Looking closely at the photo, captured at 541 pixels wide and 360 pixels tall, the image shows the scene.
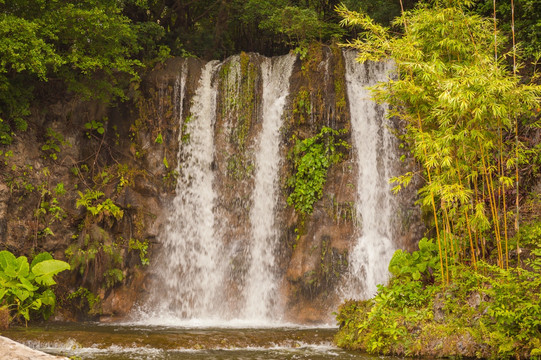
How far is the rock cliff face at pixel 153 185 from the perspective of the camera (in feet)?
37.0

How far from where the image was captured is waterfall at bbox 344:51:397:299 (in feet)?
36.8

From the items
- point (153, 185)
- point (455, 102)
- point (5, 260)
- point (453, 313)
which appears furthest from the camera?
point (153, 185)

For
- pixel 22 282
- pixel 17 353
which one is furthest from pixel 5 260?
pixel 17 353

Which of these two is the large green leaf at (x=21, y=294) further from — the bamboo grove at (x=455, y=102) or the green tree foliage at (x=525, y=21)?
the green tree foliage at (x=525, y=21)

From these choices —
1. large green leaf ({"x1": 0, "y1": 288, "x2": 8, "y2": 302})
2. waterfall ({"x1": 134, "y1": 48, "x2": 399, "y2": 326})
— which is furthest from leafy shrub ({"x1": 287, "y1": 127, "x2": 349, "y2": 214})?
large green leaf ({"x1": 0, "y1": 288, "x2": 8, "y2": 302})

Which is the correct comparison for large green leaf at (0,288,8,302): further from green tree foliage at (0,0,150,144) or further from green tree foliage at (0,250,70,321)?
green tree foliage at (0,0,150,144)

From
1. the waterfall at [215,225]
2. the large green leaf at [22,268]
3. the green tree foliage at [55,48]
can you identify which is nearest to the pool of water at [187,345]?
the large green leaf at [22,268]

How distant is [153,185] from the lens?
1258cm

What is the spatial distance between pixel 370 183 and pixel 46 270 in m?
7.27

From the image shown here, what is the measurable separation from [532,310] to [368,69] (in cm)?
828

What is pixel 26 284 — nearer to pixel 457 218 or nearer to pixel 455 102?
pixel 457 218

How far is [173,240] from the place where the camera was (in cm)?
1221

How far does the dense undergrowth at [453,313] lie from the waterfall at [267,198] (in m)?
3.69

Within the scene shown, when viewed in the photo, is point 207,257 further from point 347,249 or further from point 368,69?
point 368,69
